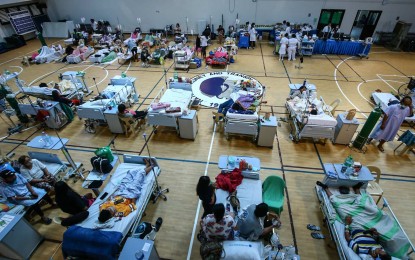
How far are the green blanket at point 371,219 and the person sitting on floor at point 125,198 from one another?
445 centimetres

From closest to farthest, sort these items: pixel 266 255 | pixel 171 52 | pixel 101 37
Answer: pixel 266 255 → pixel 171 52 → pixel 101 37

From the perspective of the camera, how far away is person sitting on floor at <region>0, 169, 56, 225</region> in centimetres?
473

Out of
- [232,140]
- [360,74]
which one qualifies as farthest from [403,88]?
[232,140]

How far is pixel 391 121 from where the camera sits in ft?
22.5

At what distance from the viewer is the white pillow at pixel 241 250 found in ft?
11.8

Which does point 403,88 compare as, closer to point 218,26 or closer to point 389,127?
point 389,127

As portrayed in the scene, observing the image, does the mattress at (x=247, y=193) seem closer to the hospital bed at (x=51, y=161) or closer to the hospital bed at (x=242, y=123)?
the hospital bed at (x=242, y=123)

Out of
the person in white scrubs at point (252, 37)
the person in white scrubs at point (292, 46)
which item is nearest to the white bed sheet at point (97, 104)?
the person in white scrubs at point (292, 46)

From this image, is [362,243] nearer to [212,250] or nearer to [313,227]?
[313,227]

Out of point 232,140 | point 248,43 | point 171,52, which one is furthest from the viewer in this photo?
point 248,43

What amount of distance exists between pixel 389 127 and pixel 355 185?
3.10 m

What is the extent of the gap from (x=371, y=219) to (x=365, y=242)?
2.16ft

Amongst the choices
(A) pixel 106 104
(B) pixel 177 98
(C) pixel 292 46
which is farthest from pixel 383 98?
(A) pixel 106 104

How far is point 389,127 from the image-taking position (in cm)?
698
